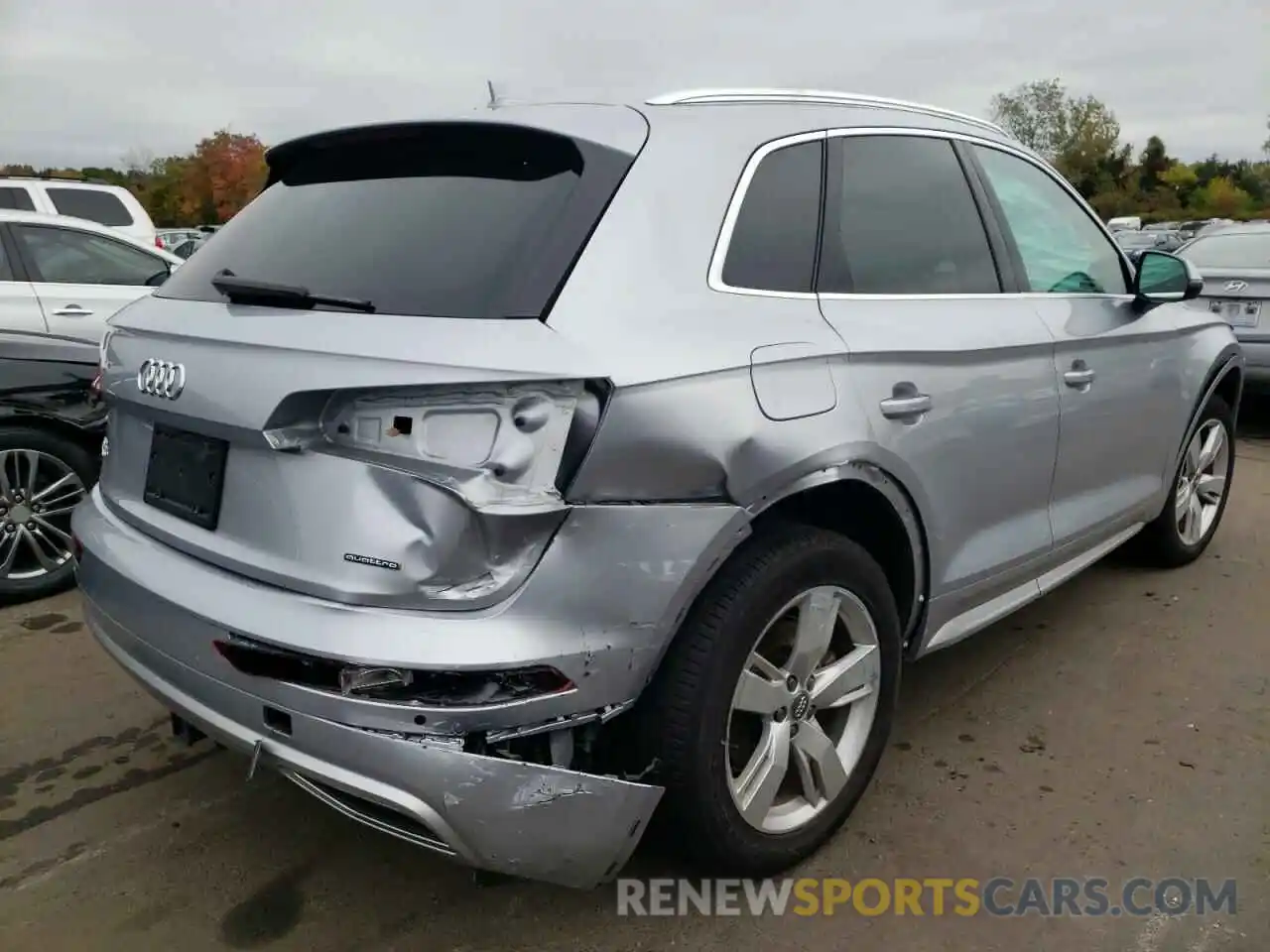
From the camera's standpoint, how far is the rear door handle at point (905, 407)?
8.14ft

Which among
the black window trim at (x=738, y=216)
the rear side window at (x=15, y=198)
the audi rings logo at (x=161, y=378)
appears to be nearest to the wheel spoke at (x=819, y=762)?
the black window trim at (x=738, y=216)

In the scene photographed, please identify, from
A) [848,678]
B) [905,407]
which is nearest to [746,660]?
[848,678]

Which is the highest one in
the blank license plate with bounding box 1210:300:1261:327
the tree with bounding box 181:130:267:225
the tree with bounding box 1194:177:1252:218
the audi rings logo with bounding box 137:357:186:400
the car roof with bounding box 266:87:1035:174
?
the tree with bounding box 1194:177:1252:218

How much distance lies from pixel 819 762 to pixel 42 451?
3.42 m

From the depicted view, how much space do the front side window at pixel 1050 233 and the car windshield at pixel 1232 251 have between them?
502cm

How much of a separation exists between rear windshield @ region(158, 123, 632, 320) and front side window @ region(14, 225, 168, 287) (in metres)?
4.85

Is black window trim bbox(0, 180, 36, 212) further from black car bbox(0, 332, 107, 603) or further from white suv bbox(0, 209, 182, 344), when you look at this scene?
black car bbox(0, 332, 107, 603)

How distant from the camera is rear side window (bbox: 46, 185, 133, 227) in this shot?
1130cm

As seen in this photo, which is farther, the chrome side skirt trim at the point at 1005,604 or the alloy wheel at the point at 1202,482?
the alloy wheel at the point at 1202,482

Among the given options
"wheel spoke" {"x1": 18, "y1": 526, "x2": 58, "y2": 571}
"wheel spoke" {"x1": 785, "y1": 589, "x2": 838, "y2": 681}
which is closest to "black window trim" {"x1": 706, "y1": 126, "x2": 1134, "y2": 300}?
"wheel spoke" {"x1": 785, "y1": 589, "x2": 838, "y2": 681}

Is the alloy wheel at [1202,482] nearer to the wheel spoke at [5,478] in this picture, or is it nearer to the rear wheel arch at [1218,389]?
the rear wheel arch at [1218,389]

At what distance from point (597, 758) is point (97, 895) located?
1.30 metres

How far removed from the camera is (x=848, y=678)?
256 cm

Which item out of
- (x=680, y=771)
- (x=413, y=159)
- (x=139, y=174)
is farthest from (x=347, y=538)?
(x=139, y=174)
